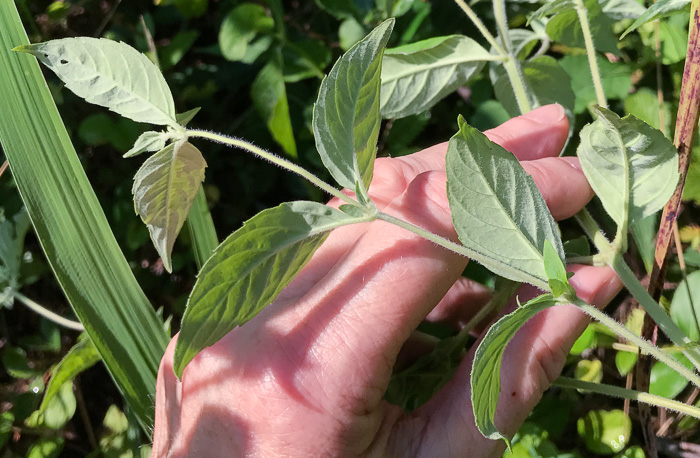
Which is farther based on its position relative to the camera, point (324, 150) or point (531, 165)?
point (531, 165)

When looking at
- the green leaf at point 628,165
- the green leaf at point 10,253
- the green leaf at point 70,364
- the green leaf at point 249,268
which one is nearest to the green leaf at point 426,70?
the green leaf at point 628,165

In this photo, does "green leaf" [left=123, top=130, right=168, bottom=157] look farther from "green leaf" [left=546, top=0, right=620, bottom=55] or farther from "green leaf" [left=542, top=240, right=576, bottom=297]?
"green leaf" [left=546, top=0, right=620, bottom=55]

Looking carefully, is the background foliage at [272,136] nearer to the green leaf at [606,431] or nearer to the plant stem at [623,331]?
the green leaf at [606,431]

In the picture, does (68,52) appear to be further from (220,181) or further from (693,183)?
(693,183)

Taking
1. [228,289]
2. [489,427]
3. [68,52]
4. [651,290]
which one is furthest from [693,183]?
[68,52]

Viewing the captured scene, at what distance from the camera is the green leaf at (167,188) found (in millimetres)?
588

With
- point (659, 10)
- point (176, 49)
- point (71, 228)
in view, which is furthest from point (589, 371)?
point (176, 49)

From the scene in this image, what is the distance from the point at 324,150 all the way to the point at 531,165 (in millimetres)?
311

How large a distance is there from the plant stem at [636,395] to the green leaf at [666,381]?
107 mm

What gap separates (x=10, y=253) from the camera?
3.55 ft

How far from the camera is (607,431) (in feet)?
2.82

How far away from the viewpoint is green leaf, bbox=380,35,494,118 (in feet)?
2.56

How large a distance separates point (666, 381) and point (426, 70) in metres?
0.54

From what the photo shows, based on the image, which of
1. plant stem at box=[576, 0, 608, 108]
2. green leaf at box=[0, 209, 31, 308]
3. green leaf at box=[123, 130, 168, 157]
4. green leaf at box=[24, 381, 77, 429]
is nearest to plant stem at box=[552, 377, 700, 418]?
plant stem at box=[576, 0, 608, 108]
